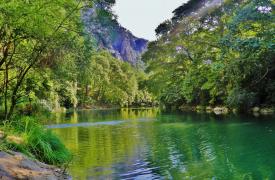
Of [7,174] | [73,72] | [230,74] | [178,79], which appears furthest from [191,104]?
[7,174]

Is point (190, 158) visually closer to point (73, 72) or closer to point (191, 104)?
point (73, 72)

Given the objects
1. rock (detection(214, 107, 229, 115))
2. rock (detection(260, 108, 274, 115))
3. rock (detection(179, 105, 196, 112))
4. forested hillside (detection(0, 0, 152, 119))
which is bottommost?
rock (detection(260, 108, 274, 115))

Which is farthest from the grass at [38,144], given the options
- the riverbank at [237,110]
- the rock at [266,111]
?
the rock at [266,111]

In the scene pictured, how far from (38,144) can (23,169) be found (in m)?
3.07

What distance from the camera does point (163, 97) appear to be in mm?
64688

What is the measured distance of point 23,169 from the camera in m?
8.24

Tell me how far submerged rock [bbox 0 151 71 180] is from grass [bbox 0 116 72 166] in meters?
0.80

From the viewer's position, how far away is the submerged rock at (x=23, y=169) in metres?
7.63

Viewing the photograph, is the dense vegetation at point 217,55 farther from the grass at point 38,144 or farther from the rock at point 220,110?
the grass at point 38,144

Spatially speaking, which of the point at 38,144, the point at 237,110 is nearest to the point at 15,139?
the point at 38,144

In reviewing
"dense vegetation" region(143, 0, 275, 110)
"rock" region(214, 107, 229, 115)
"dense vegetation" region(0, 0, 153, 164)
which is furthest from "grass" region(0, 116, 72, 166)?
"rock" region(214, 107, 229, 115)

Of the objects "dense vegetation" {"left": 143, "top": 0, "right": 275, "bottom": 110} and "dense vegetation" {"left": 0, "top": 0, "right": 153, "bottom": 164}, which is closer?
"dense vegetation" {"left": 0, "top": 0, "right": 153, "bottom": 164}

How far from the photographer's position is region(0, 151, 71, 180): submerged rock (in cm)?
763

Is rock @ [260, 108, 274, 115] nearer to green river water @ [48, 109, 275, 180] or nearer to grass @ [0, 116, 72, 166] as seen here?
green river water @ [48, 109, 275, 180]
